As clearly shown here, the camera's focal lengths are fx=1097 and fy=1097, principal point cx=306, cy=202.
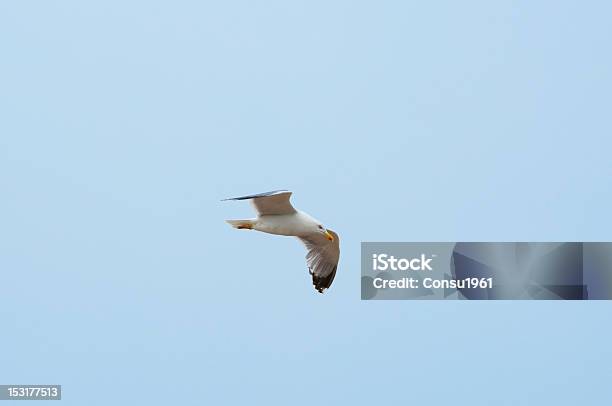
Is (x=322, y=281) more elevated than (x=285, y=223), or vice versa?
(x=285, y=223)

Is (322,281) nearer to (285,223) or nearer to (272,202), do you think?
(285,223)

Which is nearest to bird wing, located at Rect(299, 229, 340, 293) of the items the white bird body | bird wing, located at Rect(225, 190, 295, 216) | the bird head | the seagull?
the seagull

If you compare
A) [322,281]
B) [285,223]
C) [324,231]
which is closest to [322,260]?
[322,281]

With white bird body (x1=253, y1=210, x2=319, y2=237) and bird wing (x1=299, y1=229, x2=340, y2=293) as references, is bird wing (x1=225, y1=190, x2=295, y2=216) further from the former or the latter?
bird wing (x1=299, y1=229, x2=340, y2=293)

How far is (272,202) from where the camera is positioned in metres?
5.60

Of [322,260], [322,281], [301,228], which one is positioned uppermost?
[301,228]

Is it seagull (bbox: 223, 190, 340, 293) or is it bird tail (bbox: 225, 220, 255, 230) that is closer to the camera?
seagull (bbox: 223, 190, 340, 293)

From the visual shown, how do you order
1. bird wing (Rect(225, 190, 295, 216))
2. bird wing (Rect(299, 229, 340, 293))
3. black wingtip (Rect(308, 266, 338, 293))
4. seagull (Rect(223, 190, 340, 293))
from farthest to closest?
black wingtip (Rect(308, 266, 338, 293)), bird wing (Rect(299, 229, 340, 293)), seagull (Rect(223, 190, 340, 293)), bird wing (Rect(225, 190, 295, 216))

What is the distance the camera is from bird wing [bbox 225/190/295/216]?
5.41 m

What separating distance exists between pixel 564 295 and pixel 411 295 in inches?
33.9

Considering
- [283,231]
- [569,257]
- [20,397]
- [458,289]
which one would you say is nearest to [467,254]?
[458,289]

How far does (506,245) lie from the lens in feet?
20.1

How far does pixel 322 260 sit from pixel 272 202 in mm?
815

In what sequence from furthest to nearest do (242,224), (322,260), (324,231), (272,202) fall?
(322,260)
(324,231)
(242,224)
(272,202)
